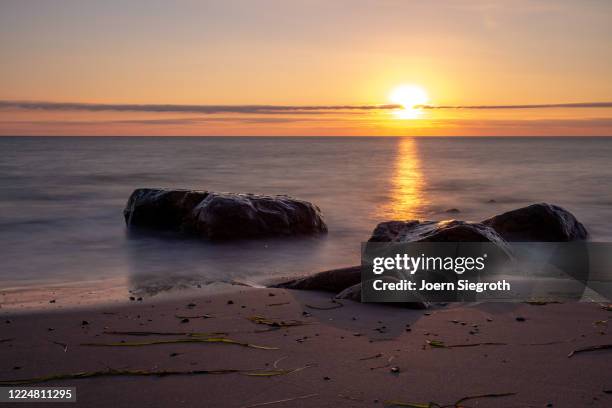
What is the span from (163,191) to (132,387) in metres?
7.39

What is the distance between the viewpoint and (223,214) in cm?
927

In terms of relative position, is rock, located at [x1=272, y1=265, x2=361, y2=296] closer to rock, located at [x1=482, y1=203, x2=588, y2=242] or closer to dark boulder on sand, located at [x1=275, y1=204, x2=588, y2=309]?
dark boulder on sand, located at [x1=275, y1=204, x2=588, y2=309]

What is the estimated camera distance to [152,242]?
9.28 meters

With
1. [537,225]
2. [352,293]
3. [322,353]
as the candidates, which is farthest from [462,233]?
[322,353]

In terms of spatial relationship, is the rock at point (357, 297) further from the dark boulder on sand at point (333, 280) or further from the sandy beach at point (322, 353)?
the dark boulder on sand at point (333, 280)

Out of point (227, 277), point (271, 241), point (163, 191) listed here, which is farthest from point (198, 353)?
point (163, 191)

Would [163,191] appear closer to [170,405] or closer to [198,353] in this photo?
[198,353]

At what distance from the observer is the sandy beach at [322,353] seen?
325cm

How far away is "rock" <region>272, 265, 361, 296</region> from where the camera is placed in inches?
221

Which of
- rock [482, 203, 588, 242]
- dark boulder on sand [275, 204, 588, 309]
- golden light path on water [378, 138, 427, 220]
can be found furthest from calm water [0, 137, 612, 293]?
rock [482, 203, 588, 242]

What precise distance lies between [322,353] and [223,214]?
18.4ft

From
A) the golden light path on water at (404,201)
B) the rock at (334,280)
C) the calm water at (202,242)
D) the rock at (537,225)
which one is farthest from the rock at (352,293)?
the golden light path on water at (404,201)

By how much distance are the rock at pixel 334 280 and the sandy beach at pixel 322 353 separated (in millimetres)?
366

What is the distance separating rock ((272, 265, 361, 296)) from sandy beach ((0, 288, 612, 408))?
1.20 ft
